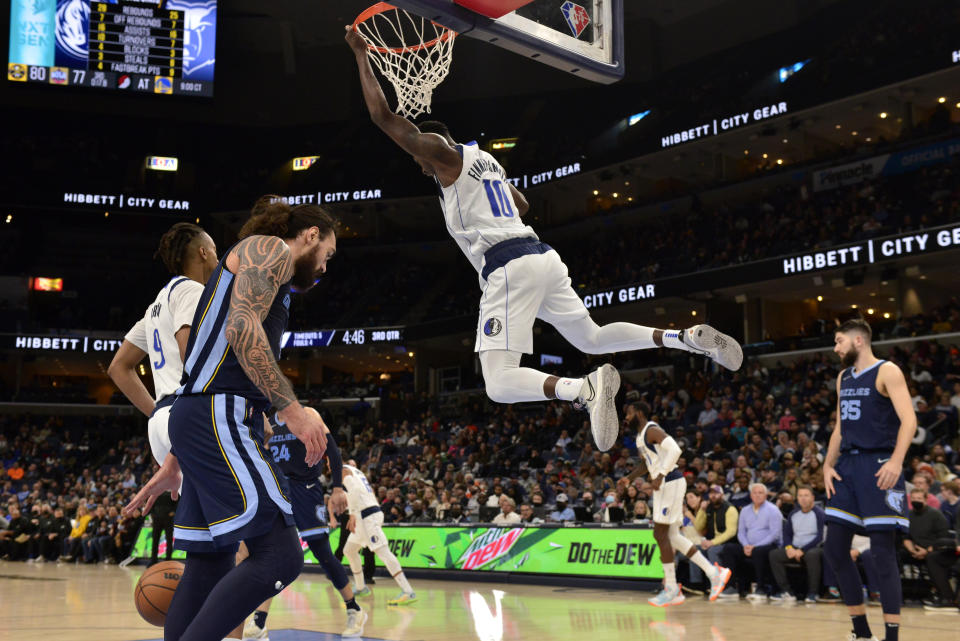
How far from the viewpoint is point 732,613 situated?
9.81 metres

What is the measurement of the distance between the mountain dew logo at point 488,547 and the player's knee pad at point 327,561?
708 centimetres

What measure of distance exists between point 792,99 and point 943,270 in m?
6.38

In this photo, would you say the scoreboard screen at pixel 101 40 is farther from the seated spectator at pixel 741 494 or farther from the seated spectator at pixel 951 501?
the seated spectator at pixel 951 501

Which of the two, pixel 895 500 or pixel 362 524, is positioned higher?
pixel 895 500

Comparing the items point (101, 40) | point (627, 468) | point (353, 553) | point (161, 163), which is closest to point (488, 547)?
point (353, 553)

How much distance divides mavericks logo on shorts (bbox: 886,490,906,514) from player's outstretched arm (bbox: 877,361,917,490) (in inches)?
3.8

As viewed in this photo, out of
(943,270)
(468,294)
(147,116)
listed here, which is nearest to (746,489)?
(943,270)

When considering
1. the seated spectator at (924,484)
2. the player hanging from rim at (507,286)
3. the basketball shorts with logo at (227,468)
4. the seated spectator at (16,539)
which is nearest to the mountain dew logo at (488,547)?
the seated spectator at (924,484)

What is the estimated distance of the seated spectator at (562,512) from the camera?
1622 cm

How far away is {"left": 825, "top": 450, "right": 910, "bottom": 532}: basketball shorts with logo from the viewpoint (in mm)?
6020

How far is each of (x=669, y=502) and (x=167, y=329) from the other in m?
7.20

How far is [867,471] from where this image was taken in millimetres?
6168

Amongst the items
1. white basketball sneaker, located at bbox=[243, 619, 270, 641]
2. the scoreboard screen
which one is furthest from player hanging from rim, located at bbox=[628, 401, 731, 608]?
the scoreboard screen

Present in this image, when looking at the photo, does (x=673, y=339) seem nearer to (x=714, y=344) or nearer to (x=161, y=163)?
A: (x=714, y=344)
